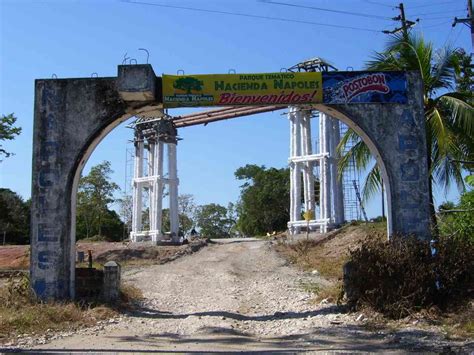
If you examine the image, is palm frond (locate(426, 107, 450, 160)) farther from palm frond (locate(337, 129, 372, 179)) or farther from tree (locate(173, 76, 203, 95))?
tree (locate(173, 76, 203, 95))

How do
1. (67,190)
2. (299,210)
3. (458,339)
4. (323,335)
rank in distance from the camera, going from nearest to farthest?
(458,339) < (323,335) < (67,190) < (299,210)

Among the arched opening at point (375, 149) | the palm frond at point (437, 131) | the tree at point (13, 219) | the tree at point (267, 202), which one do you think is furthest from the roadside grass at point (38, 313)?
the tree at point (267, 202)

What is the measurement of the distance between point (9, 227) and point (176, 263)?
90.7 feet

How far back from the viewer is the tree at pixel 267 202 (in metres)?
50.7

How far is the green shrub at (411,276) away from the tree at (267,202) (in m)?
38.5

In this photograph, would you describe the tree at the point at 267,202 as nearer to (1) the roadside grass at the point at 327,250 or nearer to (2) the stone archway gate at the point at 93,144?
(1) the roadside grass at the point at 327,250

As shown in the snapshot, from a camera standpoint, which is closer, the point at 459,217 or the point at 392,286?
the point at 392,286

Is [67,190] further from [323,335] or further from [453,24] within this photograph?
[453,24]

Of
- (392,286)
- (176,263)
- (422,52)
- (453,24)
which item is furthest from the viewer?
(176,263)

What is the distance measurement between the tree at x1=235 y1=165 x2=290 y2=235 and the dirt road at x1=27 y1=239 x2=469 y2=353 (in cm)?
3119

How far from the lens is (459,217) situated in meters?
15.3

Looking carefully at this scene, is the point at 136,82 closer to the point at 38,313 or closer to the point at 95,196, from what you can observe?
the point at 38,313

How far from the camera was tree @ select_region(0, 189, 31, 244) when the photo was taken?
45219 mm

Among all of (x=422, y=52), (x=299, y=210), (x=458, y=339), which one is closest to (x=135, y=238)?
(x=299, y=210)
